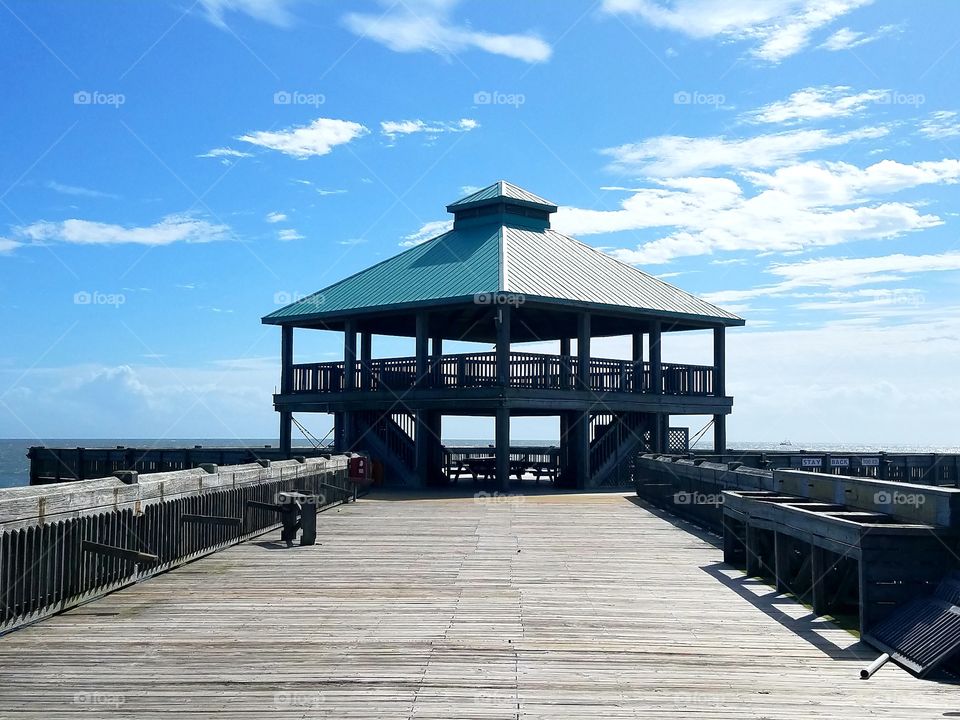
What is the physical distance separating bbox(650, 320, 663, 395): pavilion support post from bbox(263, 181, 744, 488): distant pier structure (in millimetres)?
36

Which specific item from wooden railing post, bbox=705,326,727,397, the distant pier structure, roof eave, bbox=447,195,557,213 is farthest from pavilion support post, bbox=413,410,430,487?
wooden railing post, bbox=705,326,727,397

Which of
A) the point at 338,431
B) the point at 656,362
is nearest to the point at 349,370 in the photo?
the point at 338,431

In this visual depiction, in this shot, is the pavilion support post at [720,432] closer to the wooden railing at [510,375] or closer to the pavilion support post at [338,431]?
the wooden railing at [510,375]

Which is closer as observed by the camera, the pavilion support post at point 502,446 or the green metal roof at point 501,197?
the pavilion support post at point 502,446

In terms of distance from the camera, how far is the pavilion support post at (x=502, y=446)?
87.5 ft

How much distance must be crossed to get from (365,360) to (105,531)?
21802mm

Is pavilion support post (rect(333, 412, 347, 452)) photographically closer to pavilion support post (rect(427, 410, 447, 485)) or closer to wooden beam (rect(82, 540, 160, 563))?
pavilion support post (rect(427, 410, 447, 485))

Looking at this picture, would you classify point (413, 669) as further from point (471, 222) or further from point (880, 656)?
point (471, 222)

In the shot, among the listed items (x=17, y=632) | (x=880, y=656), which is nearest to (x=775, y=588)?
(x=880, y=656)

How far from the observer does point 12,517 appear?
8.27m

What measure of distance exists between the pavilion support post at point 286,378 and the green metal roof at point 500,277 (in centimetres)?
91

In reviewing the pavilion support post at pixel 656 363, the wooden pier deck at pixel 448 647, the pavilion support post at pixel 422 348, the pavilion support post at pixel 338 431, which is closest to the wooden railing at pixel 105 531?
the wooden pier deck at pixel 448 647

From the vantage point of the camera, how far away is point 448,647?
7992 mm

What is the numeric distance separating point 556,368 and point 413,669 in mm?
21233
